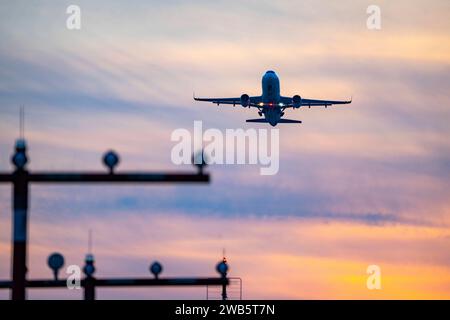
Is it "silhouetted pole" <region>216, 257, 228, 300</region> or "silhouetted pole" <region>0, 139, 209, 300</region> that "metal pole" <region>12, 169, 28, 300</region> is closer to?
"silhouetted pole" <region>0, 139, 209, 300</region>

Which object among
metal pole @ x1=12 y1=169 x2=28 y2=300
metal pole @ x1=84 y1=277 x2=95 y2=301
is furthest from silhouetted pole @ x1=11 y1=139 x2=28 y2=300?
metal pole @ x1=84 y1=277 x2=95 y2=301

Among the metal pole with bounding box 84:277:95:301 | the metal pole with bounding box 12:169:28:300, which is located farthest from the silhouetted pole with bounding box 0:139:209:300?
the metal pole with bounding box 84:277:95:301

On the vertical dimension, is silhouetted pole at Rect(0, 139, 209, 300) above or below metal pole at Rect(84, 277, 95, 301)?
above

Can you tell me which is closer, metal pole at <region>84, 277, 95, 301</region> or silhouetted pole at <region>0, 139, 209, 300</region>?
silhouetted pole at <region>0, 139, 209, 300</region>

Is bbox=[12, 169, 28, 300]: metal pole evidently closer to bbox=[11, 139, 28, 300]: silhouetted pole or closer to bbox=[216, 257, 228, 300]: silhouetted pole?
bbox=[11, 139, 28, 300]: silhouetted pole

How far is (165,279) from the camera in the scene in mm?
104375

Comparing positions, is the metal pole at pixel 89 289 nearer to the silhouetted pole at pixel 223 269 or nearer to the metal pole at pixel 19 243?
the silhouetted pole at pixel 223 269

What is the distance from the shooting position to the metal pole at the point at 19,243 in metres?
76.6

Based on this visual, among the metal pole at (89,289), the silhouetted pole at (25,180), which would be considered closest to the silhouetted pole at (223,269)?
the metal pole at (89,289)

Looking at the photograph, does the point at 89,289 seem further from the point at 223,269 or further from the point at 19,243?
the point at 19,243

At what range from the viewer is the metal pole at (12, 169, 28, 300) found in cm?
7662

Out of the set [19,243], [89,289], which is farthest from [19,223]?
[89,289]

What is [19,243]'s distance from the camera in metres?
77.4
